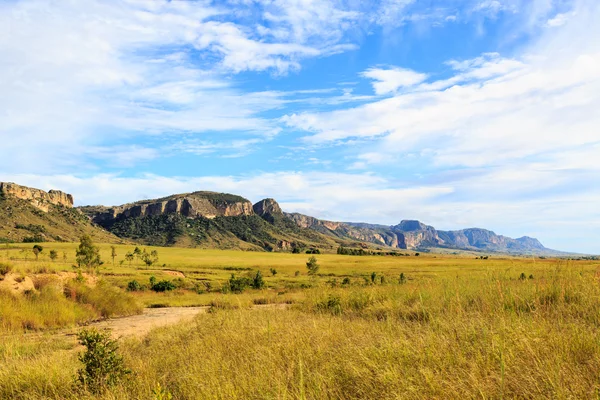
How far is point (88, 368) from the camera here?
6.82 metres

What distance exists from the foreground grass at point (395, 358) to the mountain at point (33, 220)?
127 m

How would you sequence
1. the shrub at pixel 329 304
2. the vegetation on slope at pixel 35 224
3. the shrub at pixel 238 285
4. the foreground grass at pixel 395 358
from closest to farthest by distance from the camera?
1. the foreground grass at pixel 395 358
2. the shrub at pixel 329 304
3. the shrub at pixel 238 285
4. the vegetation on slope at pixel 35 224

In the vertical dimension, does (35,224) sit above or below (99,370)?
above

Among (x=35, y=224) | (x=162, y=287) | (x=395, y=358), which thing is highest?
(x=35, y=224)

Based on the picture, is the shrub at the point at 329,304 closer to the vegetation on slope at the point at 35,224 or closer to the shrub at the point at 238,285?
the shrub at the point at 238,285

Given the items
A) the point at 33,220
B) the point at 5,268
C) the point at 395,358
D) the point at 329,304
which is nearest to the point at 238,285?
the point at 5,268

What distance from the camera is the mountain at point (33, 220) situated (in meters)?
125

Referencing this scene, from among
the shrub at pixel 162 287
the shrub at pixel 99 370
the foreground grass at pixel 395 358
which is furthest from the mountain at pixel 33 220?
the foreground grass at pixel 395 358

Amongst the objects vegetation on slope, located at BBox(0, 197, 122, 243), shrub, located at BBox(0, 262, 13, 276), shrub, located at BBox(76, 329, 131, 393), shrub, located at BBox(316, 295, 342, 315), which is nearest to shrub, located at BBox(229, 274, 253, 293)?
shrub, located at BBox(0, 262, 13, 276)

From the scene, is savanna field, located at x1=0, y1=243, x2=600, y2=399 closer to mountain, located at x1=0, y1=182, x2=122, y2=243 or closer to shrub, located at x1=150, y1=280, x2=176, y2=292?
shrub, located at x1=150, y1=280, x2=176, y2=292

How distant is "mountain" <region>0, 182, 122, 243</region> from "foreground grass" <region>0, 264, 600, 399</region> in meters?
127

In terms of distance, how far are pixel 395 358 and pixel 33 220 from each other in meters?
174

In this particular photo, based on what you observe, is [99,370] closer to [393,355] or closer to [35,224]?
[393,355]

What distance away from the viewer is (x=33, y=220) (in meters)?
145
